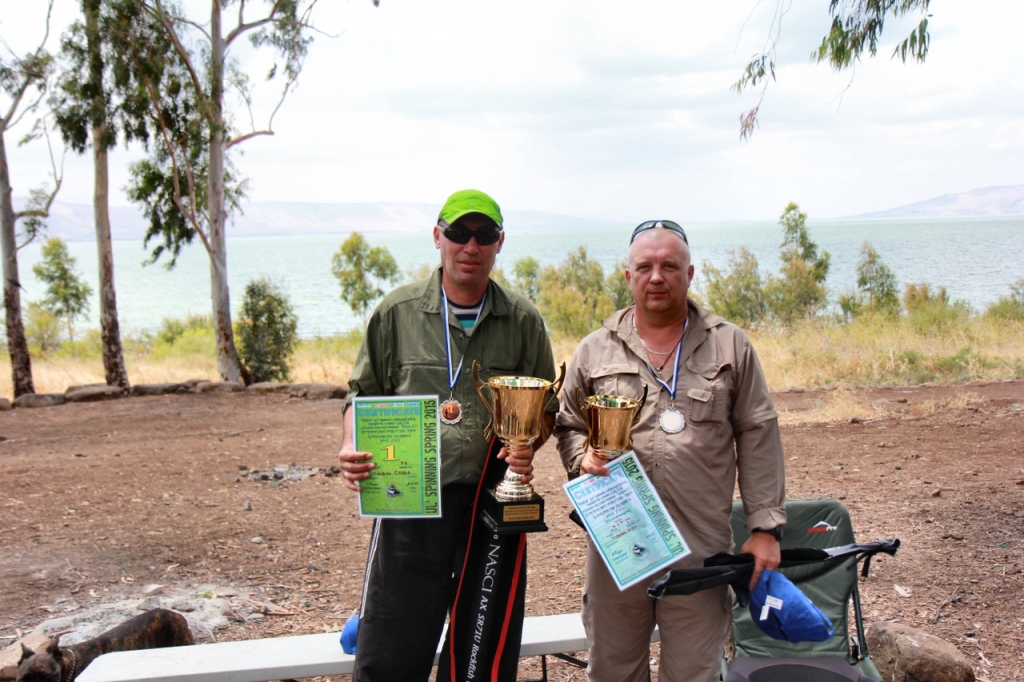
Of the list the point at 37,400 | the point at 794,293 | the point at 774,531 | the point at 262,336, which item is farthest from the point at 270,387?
the point at 794,293

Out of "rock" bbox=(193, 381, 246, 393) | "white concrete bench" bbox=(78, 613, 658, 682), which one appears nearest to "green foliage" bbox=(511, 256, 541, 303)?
"rock" bbox=(193, 381, 246, 393)

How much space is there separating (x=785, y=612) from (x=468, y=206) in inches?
65.7

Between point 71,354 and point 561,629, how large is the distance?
3245 cm

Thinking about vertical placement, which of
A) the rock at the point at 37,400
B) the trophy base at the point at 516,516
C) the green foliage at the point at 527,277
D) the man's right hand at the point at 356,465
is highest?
the green foliage at the point at 527,277

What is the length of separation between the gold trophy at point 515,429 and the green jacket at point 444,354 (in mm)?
96

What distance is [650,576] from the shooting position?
8.72 feet

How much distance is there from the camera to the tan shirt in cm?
259

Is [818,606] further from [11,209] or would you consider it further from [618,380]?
[11,209]

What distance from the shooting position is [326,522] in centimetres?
635

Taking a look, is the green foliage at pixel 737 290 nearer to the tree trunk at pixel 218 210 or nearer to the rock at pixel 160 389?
the tree trunk at pixel 218 210

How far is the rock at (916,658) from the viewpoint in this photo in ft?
11.0

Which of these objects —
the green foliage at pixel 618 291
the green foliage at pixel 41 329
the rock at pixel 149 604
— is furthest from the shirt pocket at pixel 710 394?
the green foliage at pixel 41 329

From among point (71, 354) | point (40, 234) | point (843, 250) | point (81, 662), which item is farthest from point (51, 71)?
point (843, 250)

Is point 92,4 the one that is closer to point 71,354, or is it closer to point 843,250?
point 71,354
